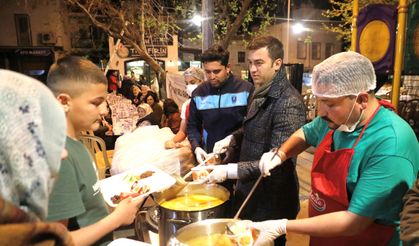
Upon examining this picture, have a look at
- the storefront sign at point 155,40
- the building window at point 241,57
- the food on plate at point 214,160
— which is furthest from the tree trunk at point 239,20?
the building window at point 241,57

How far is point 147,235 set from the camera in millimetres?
2479

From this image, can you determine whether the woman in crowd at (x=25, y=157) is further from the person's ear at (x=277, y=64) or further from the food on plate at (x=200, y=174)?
the person's ear at (x=277, y=64)

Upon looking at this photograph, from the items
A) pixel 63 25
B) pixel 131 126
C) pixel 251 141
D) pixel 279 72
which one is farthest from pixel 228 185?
pixel 63 25

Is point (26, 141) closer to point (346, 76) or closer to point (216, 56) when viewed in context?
point (346, 76)

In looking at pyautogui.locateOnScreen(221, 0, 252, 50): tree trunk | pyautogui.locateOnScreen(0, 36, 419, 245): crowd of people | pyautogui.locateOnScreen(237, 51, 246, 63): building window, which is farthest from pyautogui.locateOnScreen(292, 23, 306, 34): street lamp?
pyautogui.locateOnScreen(0, 36, 419, 245): crowd of people

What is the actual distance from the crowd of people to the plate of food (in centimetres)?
25

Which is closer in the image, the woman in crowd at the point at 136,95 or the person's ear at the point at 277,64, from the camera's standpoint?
the person's ear at the point at 277,64

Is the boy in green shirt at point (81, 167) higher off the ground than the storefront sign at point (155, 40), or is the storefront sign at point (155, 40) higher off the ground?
the storefront sign at point (155, 40)

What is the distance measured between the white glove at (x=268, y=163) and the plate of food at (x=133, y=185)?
597 millimetres

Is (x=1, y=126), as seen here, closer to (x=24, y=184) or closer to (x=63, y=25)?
(x=24, y=184)

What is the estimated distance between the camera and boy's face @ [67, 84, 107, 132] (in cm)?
148

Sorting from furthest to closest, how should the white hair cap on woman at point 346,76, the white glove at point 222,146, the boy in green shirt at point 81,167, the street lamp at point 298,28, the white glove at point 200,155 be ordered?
the street lamp at point 298,28 → the white glove at point 200,155 → the white glove at point 222,146 → the white hair cap on woman at point 346,76 → the boy in green shirt at point 81,167

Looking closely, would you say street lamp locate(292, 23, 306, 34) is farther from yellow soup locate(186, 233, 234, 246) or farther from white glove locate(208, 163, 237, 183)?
yellow soup locate(186, 233, 234, 246)

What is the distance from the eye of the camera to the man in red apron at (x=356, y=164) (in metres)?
1.42
